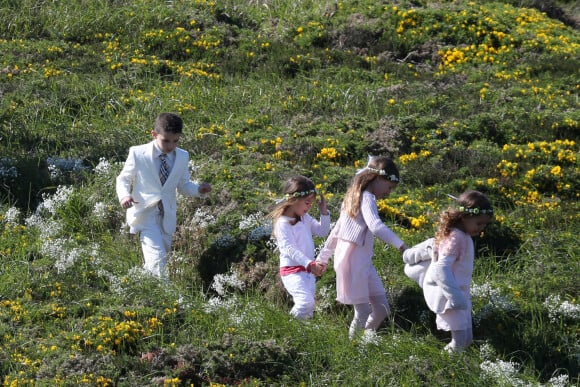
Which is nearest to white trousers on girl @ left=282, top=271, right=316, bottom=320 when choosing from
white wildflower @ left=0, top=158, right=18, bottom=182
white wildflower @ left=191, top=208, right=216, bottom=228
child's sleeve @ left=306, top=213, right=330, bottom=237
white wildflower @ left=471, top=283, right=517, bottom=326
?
child's sleeve @ left=306, top=213, right=330, bottom=237

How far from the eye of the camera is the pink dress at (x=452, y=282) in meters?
6.59

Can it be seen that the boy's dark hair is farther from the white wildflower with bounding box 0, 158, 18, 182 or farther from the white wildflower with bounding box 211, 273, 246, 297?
the white wildflower with bounding box 0, 158, 18, 182

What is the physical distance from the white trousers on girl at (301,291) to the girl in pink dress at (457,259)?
2.97 ft

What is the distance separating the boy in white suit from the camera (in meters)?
8.05

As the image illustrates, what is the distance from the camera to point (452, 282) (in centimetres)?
659

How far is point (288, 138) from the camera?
33.4 ft

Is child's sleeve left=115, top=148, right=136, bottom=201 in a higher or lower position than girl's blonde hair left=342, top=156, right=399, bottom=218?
lower

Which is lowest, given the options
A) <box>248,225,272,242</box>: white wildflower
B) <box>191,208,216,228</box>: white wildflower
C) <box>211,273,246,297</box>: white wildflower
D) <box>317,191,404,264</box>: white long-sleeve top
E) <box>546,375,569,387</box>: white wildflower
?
<box>211,273,246,297</box>: white wildflower

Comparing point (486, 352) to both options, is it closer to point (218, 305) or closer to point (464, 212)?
point (464, 212)

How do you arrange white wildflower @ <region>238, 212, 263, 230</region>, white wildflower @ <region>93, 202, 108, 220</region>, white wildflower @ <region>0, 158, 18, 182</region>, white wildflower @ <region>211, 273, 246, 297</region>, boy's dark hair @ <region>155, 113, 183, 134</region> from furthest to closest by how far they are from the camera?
white wildflower @ <region>0, 158, 18, 182</region> → white wildflower @ <region>93, 202, 108, 220</region> → white wildflower @ <region>238, 212, 263, 230</region> → white wildflower @ <region>211, 273, 246, 297</region> → boy's dark hair @ <region>155, 113, 183, 134</region>

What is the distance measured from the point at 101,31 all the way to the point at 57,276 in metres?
6.26

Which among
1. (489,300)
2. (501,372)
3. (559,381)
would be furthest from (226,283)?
(559,381)

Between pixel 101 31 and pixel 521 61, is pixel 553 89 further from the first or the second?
pixel 101 31

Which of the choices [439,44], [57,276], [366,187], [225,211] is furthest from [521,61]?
[57,276]
